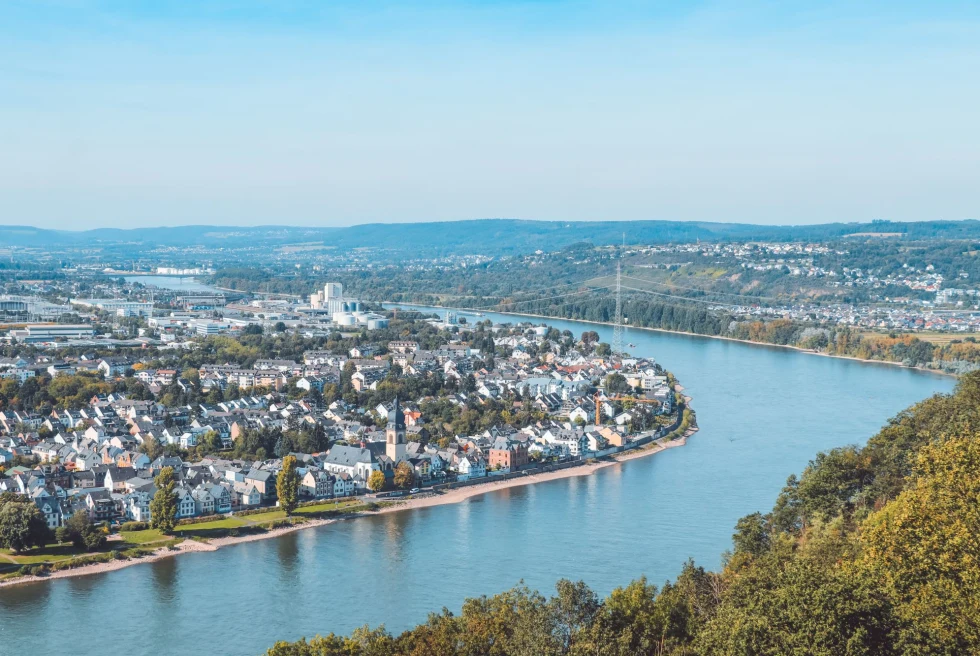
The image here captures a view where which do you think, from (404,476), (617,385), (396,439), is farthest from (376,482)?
(617,385)

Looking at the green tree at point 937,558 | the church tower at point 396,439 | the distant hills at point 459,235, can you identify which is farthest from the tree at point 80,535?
the distant hills at point 459,235

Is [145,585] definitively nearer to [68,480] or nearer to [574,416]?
[68,480]

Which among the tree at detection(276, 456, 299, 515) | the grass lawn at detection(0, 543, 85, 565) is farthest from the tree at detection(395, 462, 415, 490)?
the grass lawn at detection(0, 543, 85, 565)

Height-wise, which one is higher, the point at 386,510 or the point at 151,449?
the point at 151,449

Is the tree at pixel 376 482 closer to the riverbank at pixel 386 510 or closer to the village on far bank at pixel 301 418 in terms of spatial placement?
the village on far bank at pixel 301 418

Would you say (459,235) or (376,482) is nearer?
(376,482)

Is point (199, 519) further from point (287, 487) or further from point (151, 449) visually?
point (151, 449)

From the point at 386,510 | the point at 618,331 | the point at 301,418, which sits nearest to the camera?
the point at 386,510
